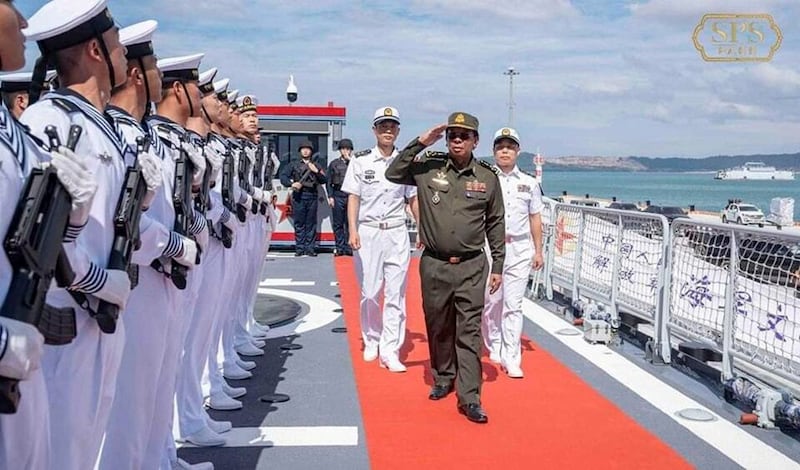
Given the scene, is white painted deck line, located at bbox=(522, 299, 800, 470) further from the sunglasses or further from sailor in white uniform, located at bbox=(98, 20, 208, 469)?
sailor in white uniform, located at bbox=(98, 20, 208, 469)

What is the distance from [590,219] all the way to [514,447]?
4.47 m

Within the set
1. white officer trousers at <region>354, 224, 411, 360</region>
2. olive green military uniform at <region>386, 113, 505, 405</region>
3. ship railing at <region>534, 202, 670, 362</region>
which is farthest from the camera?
ship railing at <region>534, 202, 670, 362</region>

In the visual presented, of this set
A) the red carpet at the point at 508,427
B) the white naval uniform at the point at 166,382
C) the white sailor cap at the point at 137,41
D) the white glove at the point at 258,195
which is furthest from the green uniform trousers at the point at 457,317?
the white sailor cap at the point at 137,41

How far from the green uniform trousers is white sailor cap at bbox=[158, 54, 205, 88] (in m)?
2.14

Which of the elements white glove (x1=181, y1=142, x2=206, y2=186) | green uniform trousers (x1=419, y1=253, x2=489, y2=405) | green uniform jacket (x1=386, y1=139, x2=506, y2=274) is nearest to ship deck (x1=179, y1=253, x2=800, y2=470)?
green uniform trousers (x1=419, y1=253, x2=489, y2=405)

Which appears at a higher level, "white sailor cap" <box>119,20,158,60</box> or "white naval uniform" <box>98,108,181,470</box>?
"white sailor cap" <box>119,20,158,60</box>

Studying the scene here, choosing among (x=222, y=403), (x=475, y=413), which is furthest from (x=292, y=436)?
(x=475, y=413)

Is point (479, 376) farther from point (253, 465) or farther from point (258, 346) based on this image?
point (258, 346)

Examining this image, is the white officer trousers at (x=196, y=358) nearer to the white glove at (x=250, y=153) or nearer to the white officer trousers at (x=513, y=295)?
the white glove at (x=250, y=153)

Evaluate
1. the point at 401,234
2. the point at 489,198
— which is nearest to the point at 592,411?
the point at 489,198

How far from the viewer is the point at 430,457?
4.25m

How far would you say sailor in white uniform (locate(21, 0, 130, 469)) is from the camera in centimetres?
226

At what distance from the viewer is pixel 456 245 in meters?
5.21

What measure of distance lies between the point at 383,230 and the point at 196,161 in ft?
9.92
